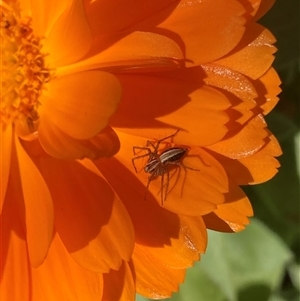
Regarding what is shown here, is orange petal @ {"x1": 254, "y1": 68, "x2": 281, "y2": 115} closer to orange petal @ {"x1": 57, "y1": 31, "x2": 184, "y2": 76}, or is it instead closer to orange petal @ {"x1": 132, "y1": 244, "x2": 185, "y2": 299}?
orange petal @ {"x1": 57, "y1": 31, "x2": 184, "y2": 76}

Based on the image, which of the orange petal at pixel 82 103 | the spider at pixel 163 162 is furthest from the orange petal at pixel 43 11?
the spider at pixel 163 162

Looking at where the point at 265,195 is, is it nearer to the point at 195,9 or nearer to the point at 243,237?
the point at 243,237

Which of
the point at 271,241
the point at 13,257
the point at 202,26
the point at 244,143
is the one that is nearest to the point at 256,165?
the point at 244,143

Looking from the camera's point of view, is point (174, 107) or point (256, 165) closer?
point (174, 107)

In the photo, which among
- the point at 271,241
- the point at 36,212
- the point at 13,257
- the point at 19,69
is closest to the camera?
the point at 36,212

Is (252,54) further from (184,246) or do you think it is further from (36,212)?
(36,212)

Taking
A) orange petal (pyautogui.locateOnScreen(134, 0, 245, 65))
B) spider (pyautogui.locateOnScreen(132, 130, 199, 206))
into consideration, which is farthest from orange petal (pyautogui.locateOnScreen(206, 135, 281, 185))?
orange petal (pyautogui.locateOnScreen(134, 0, 245, 65))
